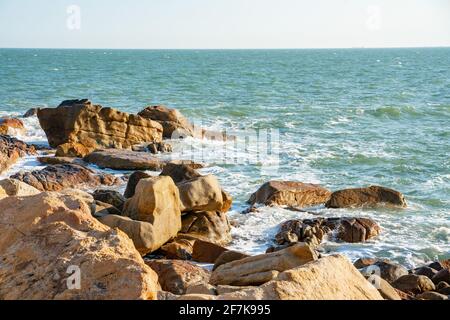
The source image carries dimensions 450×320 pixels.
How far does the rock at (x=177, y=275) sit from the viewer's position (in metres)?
7.77

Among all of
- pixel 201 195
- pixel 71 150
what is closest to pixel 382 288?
pixel 201 195

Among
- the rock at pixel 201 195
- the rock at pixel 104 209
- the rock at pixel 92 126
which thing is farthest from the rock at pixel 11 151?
the rock at pixel 201 195

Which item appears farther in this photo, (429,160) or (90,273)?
(429,160)

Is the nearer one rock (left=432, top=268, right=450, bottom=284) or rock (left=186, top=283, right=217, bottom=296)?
rock (left=186, top=283, right=217, bottom=296)

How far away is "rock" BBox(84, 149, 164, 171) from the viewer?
60.5ft

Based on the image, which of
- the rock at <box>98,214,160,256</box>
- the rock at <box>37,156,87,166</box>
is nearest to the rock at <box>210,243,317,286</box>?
the rock at <box>98,214,160,256</box>

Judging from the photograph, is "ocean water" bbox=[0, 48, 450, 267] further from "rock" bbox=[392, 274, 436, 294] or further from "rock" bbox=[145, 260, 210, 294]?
"rock" bbox=[145, 260, 210, 294]

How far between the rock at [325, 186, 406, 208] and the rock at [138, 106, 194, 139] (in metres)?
10.2

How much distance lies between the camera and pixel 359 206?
15.0 metres

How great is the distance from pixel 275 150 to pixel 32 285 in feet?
62.2

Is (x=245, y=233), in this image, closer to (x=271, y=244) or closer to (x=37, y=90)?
(x=271, y=244)

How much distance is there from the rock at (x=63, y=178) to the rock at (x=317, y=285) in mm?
11063

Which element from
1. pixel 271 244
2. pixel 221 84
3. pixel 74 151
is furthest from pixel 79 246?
pixel 221 84

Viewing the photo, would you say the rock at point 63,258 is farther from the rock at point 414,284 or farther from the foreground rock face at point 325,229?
the foreground rock face at point 325,229
